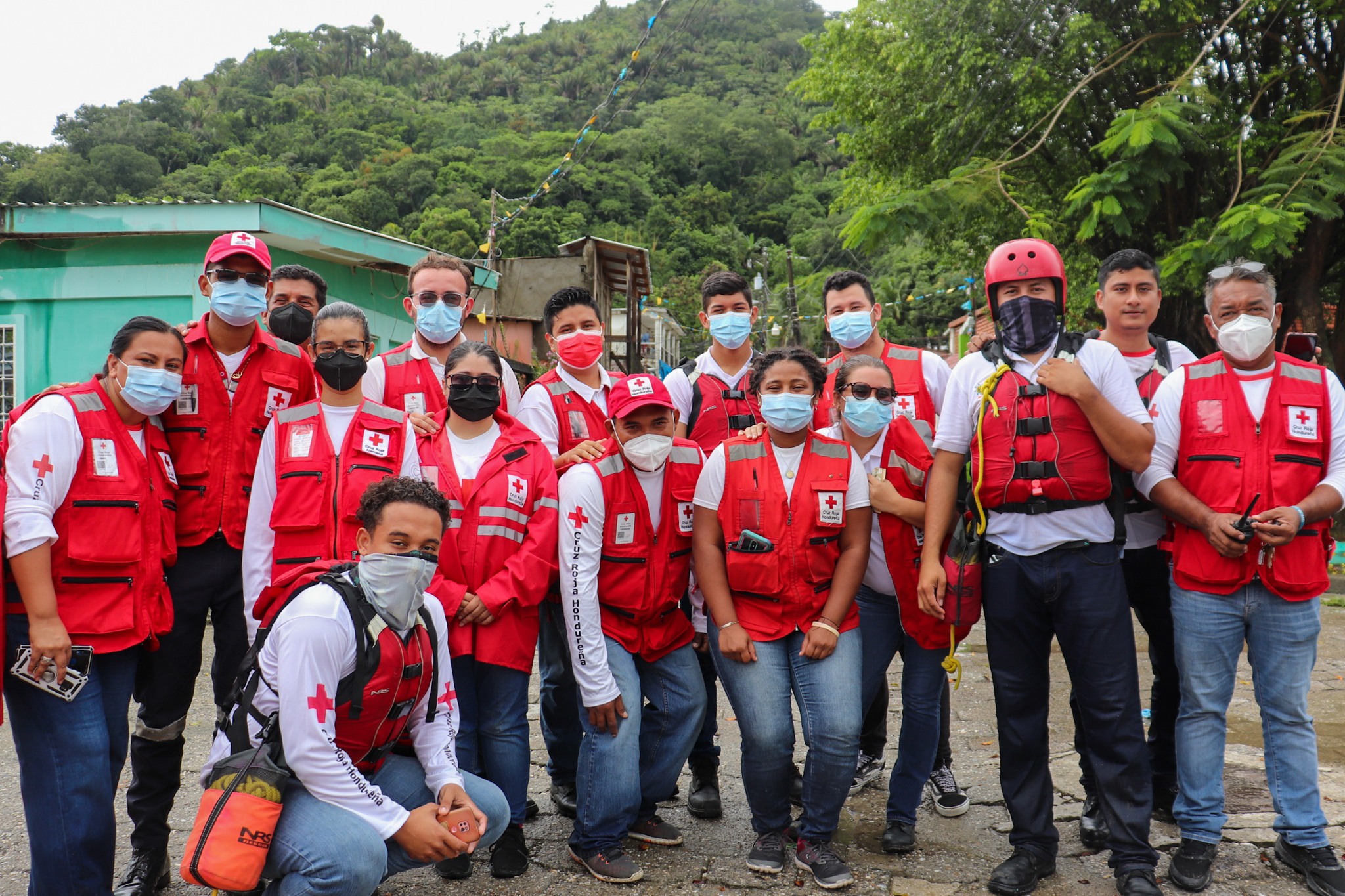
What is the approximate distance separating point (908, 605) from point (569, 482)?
1486 mm

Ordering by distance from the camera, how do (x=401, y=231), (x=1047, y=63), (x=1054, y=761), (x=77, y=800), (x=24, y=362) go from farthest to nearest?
(x=401, y=231) < (x=1047, y=63) < (x=24, y=362) < (x=1054, y=761) < (x=77, y=800)

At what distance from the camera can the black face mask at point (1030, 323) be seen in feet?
12.0

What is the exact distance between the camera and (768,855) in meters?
3.72

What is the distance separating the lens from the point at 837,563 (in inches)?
154

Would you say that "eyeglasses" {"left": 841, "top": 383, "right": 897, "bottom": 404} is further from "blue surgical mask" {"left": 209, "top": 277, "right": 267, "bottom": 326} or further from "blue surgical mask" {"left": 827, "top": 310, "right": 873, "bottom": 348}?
"blue surgical mask" {"left": 209, "top": 277, "right": 267, "bottom": 326}

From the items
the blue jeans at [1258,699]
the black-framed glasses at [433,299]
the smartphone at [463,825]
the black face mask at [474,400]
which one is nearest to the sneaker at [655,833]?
the smartphone at [463,825]

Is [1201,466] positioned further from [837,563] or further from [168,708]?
[168,708]

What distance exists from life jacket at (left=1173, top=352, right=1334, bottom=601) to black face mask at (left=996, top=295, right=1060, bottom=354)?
0.68 meters

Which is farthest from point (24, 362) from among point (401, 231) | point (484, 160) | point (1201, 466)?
point (484, 160)

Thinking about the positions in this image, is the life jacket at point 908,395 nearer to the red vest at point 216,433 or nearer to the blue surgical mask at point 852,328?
the blue surgical mask at point 852,328

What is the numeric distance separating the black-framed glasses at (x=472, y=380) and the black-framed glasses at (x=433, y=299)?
841mm

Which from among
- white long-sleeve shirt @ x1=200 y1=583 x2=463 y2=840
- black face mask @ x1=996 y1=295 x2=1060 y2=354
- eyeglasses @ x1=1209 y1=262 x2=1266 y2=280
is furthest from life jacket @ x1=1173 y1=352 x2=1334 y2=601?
white long-sleeve shirt @ x1=200 y1=583 x2=463 y2=840

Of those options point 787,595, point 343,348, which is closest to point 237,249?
point 343,348

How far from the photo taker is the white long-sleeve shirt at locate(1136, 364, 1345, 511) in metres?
3.68
